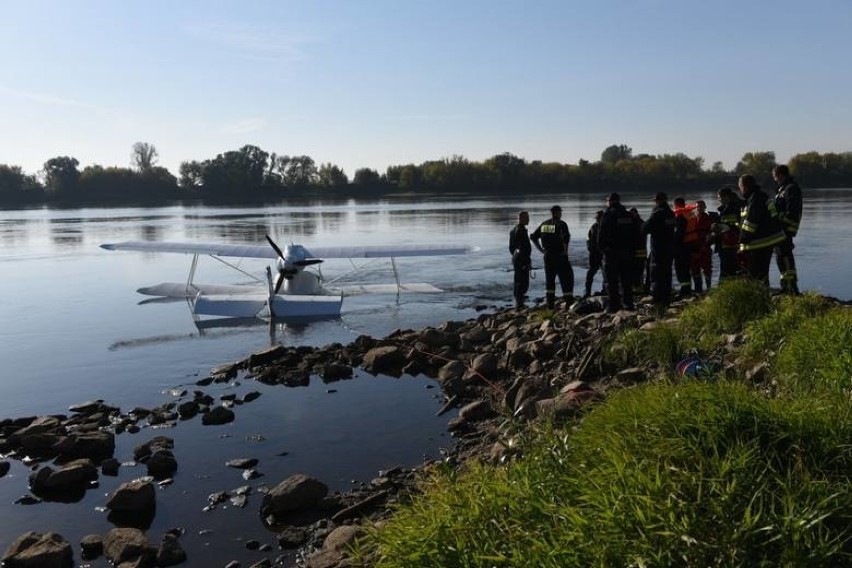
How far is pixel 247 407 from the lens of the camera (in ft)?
30.2

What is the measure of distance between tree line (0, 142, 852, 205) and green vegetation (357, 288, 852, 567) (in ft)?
333

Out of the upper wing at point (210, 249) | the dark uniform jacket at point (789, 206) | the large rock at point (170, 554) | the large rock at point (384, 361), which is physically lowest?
the large rock at point (170, 554)

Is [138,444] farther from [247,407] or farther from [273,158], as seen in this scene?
[273,158]

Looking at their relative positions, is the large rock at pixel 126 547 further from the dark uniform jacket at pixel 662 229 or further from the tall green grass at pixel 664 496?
the dark uniform jacket at pixel 662 229

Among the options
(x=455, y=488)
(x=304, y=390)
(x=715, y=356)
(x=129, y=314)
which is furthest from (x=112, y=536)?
(x=129, y=314)

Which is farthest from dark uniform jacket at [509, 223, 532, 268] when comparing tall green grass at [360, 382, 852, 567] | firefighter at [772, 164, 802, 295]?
tall green grass at [360, 382, 852, 567]

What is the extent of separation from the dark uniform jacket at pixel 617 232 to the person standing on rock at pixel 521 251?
171 cm

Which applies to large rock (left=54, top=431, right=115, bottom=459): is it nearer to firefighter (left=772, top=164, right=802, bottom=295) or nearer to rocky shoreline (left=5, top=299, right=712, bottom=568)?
rocky shoreline (left=5, top=299, right=712, bottom=568)

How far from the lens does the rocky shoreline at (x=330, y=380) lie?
212 inches

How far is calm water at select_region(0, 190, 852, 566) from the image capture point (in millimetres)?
6441

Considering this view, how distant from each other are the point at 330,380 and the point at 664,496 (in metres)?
8.17

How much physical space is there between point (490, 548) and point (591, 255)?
1161 cm

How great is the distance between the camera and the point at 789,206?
957cm

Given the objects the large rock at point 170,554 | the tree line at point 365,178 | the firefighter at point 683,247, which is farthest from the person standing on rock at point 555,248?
the tree line at point 365,178
